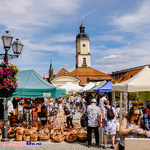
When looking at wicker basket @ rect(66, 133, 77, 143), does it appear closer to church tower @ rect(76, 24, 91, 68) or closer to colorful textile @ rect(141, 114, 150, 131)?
colorful textile @ rect(141, 114, 150, 131)

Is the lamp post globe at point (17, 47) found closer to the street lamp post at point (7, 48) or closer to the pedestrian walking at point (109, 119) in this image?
the street lamp post at point (7, 48)

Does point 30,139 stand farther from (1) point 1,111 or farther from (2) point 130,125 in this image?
(2) point 130,125

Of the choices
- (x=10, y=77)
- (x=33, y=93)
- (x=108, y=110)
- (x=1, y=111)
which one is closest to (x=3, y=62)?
(x=10, y=77)

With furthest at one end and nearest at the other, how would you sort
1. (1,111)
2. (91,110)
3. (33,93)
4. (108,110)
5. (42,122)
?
(42,122) → (1,111) → (33,93) → (91,110) → (108,110)

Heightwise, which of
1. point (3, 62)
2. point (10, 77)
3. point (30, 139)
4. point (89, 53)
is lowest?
point (30, 139)

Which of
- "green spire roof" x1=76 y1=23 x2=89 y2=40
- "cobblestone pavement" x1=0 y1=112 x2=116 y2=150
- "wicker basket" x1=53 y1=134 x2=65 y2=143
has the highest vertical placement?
"green spire roof" x1=76 y1=23 x2=89 y2=40

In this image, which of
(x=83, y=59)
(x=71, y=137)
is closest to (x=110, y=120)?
(x=71, y=137)

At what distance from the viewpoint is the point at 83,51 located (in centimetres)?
8494

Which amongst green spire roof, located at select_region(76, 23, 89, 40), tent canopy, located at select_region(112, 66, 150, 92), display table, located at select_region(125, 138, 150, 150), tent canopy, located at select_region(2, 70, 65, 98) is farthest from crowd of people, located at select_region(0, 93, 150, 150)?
green spire roof, located at select_region(76, 23, 89, 40)

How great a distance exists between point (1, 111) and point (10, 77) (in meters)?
2.33

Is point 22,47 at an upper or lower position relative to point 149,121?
upper

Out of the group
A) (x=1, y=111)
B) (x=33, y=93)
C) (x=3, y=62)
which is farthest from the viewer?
(x=1, y=111)

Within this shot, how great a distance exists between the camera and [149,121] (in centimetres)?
475

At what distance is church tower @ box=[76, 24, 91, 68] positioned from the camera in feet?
276
